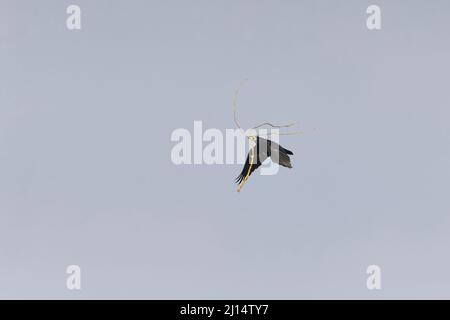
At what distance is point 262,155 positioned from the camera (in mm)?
11266

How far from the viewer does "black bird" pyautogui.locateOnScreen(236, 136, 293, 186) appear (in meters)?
11.2

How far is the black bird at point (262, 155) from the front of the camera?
11.2m
